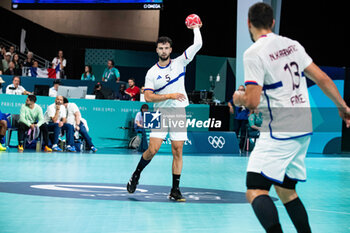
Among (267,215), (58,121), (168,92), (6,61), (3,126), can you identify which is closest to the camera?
(267,215)

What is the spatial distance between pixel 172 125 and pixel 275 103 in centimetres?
302

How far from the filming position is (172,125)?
606 centimetres

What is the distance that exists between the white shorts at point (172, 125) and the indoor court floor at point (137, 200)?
0.77 meters

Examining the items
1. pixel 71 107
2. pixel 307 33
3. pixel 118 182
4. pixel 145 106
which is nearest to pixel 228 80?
pixel 307 33

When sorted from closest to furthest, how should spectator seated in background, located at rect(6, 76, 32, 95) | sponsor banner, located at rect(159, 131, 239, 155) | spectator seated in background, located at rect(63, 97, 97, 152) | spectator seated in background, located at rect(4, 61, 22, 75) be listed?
spectator seated in background, located at rect(63, 97, 97, 152) → sponsor banner, located at rect(159, 131, 239, 155) → spectator seated in background, located at rect(6, 76, 32, 95) → spectator seated in background, located at rect(4, 61, 22, 75)

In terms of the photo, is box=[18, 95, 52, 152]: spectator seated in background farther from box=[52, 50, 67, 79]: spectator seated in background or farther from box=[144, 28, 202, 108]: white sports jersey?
box=[144, 28, 202, 108]: white sports jersey

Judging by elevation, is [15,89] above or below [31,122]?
above

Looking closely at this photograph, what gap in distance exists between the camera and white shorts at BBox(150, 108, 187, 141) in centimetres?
605

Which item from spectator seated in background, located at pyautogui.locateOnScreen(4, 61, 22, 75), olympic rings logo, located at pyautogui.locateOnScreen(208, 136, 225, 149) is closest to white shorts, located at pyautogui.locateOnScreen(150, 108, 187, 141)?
olympic rings logo, located at pyautogui.locateOnScreen(208, 136, 225, 149)

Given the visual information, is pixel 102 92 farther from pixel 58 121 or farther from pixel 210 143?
pixel 210 143

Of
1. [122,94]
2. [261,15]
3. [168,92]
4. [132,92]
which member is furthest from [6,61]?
[261,15]

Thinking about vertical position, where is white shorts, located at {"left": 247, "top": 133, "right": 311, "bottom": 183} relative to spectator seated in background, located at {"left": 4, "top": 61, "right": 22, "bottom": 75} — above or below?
below

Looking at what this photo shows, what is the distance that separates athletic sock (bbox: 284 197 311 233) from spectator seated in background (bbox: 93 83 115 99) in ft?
40.7

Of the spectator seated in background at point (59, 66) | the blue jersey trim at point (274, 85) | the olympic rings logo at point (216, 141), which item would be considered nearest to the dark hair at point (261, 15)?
the blue jersey trim at point (274, 85)
